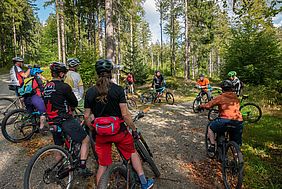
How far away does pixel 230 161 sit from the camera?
4031 mm

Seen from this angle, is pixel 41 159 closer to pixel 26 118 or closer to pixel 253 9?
pixel 26 118

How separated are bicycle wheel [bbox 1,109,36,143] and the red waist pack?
3.69 meters

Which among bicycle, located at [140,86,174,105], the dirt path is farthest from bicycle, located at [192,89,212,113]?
bicycle, located at [140,86,174,105]

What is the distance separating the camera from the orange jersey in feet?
14.1

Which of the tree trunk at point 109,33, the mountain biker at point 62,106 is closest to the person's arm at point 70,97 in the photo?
the mountain biker at point 62,106

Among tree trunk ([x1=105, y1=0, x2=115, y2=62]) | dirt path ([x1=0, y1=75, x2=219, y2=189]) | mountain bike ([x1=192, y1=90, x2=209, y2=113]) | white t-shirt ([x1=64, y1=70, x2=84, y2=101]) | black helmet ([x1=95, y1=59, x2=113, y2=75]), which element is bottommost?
dirt path ([x1=0, y1=75, x2=219, y2=189])

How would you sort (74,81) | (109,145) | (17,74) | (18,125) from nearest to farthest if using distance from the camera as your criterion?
(109,145) → (74,81) → (18,125) → (17,74)

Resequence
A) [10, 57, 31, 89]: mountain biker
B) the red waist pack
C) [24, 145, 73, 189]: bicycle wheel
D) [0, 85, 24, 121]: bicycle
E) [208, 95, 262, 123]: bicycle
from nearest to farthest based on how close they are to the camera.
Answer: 1. the red waist pack
2. [24, 145, 73, 189]: bicycle wheel
3. [10, 57, 31, 89]: mountain biker
4. [0, 85, 24, 121]: bicycle
5. [208, 95, 262, 123]: bicycle

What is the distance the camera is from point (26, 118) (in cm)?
537

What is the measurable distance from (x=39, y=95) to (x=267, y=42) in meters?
18.5

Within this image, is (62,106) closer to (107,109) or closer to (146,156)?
(107,109)

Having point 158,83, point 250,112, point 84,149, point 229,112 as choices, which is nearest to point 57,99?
point 84,149

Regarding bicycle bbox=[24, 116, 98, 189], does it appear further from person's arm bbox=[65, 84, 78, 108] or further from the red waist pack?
the red waist pack

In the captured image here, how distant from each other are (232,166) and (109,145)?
8.77ft
